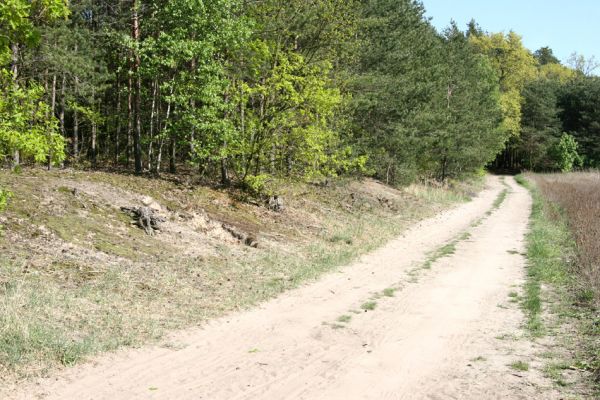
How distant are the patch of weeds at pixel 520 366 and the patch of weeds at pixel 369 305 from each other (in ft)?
9.44

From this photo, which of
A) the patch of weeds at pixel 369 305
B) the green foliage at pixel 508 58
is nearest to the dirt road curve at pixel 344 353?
the patch of weeds at pixel 369 305

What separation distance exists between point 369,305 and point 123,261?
15.5ft

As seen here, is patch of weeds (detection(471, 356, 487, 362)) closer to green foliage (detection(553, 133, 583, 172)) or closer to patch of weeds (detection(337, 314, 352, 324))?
patch of weeds (detection(337, 314, 352, 324))

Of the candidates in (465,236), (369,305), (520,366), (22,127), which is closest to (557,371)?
(520,366)

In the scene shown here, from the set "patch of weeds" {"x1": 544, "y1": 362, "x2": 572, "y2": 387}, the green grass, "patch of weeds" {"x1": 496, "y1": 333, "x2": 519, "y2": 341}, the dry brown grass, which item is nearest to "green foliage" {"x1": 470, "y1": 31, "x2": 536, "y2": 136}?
the dry brown grass

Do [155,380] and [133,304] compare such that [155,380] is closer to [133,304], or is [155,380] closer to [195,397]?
[195,397]

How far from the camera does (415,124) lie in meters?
27.9

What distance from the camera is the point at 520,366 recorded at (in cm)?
653

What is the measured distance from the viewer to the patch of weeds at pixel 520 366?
648 centimetres

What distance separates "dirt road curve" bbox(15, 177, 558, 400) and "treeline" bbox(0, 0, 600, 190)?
2948 millimetres

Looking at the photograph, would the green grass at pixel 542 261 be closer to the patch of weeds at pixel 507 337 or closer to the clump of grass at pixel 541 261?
the clump of grass at pixel 541 261

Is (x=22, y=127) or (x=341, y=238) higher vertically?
(x=22, y=127)

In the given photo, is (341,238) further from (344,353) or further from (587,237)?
(344,353)

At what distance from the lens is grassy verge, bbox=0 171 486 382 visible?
677 centimetres
